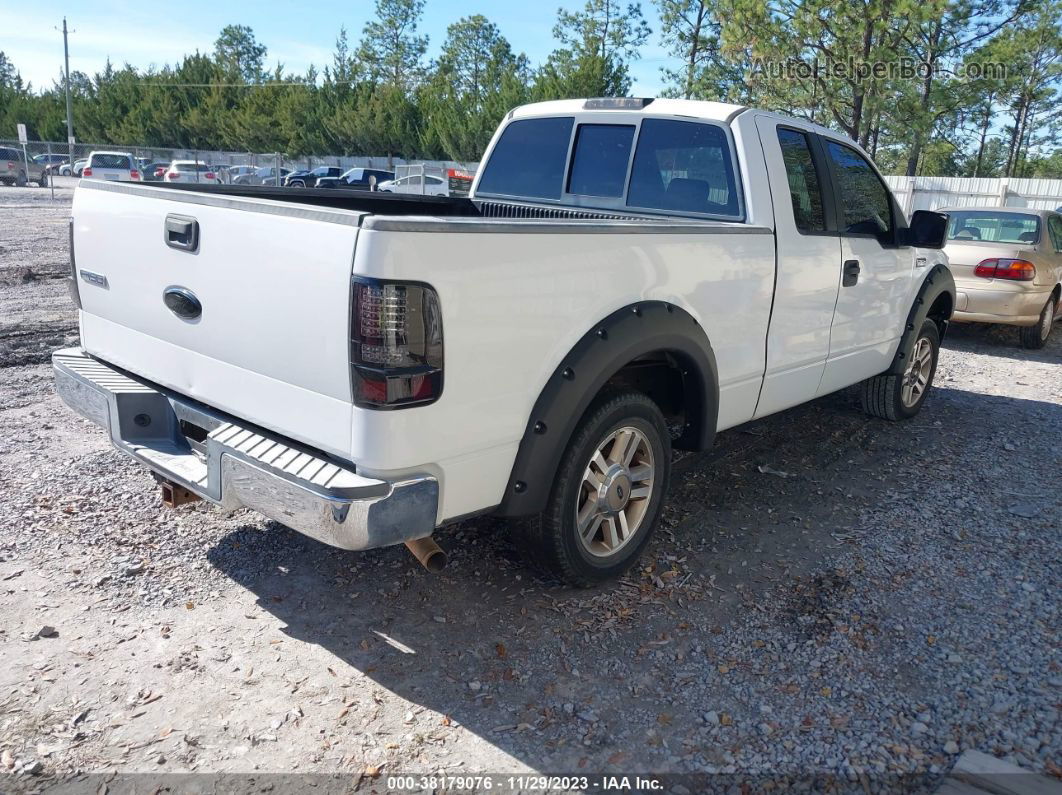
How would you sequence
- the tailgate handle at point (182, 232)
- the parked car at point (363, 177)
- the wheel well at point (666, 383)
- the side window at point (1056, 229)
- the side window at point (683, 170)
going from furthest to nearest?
the parked car at point (363, 177)
the side window at point (1056, 229)
the side window at point (683, 170)
the wheel well at point (666, 383)
the tailgate handle at point (182, 232)

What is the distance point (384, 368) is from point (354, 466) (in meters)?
0.35

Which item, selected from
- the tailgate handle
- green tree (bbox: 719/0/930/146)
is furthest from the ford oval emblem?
green tree (bbox: 719/0/930/146)

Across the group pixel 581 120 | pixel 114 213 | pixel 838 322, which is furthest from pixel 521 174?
pixel 114 213

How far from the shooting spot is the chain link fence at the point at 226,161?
36.4 m

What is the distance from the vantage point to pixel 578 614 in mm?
3445

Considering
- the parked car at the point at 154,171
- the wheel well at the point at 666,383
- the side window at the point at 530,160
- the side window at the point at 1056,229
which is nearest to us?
the wheel well at the point at 666,383

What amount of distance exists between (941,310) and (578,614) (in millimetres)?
4486

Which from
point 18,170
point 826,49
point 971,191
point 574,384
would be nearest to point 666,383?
point 574,384

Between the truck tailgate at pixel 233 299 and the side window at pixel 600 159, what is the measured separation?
239 cm

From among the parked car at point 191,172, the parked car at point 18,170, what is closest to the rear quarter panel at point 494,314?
the parked car at point 191,172

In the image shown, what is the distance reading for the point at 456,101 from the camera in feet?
169

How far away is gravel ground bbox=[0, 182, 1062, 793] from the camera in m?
2.65

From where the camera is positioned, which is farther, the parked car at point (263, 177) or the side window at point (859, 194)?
the parked car at point (263, 177)

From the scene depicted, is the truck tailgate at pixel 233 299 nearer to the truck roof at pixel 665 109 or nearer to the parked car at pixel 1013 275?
the truck roof at pixel 665 109
